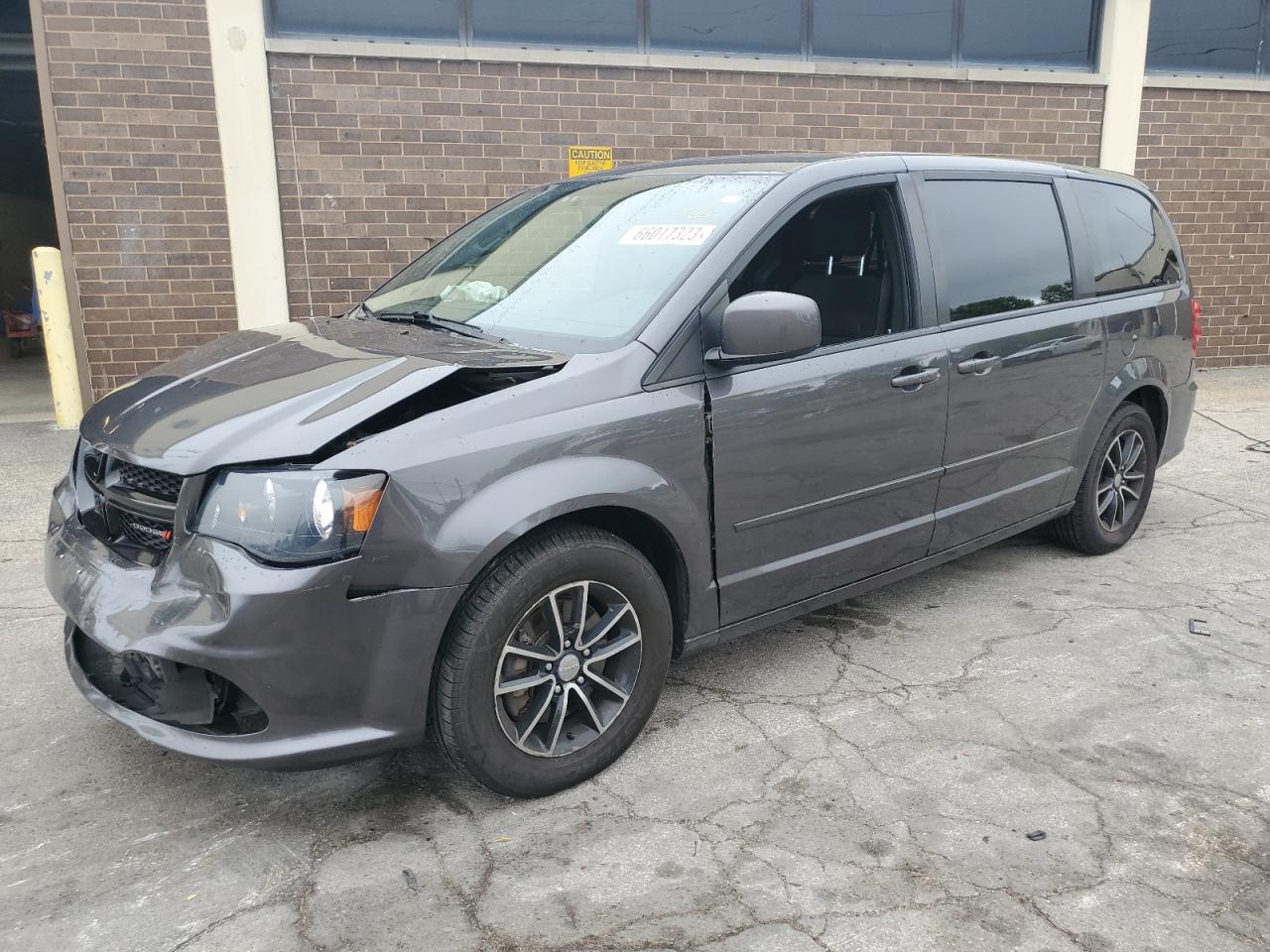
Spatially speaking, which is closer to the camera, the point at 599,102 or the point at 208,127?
the point at 208,127

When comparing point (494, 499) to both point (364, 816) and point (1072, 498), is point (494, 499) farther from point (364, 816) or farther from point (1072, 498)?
point (1072, 498)

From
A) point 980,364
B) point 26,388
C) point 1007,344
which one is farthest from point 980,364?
point 26,388

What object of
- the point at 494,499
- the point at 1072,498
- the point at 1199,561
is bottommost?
the point at 1199,561

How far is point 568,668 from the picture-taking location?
3.01 m

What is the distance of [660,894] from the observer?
2596 mm

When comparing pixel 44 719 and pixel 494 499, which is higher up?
pixel 494 499

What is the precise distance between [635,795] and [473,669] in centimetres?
66

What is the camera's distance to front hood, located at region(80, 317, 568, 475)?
2.69 meters

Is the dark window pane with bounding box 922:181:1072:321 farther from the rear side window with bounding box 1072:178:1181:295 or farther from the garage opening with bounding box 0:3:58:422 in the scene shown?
the garage opening with bounding box 0:3:58:422

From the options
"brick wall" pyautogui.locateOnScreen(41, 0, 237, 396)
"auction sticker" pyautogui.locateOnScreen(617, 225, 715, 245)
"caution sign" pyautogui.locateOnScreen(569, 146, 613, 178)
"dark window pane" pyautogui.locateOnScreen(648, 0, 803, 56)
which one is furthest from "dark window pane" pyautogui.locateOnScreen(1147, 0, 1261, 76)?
"auction sticker" pyautogui.locateOnScreen(617, 225, 715, 245)

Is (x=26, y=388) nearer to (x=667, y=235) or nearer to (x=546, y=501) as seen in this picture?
(x=667, y=235)

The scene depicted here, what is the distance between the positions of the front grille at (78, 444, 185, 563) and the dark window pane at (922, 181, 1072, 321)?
2.81 m

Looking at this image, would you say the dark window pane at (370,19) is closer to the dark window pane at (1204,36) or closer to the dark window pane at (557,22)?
the dark window pane at (557,22)

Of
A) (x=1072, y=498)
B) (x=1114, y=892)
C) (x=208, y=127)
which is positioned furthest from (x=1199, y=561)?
(x=208, y=127)
